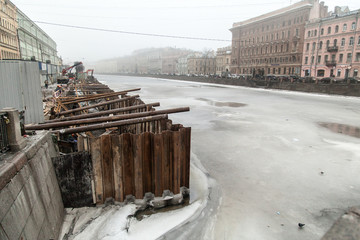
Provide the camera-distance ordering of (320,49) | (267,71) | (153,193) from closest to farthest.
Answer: (153,193) < (320,49) < (267,71)

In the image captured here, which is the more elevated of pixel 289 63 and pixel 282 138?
pixel 289 63

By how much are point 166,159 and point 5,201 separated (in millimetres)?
2644

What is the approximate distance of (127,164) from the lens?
4.48 meters

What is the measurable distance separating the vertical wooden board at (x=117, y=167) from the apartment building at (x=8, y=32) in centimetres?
5565

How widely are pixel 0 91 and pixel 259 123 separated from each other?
10.7 m

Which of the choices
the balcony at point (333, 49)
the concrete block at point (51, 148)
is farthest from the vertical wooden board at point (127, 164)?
the balcony at point (333, 49)

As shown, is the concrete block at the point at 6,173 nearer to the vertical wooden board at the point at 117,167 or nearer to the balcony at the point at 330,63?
the vertical wooden board at the point at 117,167

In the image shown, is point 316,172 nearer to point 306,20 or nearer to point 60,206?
point 60,206

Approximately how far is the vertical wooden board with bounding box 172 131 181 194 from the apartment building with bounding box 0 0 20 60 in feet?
184

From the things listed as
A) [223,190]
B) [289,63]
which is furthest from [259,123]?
[289,63]

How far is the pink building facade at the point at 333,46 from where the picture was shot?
160 feet

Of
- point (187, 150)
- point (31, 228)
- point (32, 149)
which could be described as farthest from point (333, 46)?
point (31, 228)

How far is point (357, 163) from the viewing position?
22.9 feet

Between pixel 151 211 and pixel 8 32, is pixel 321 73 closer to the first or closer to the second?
pixel 151 211
